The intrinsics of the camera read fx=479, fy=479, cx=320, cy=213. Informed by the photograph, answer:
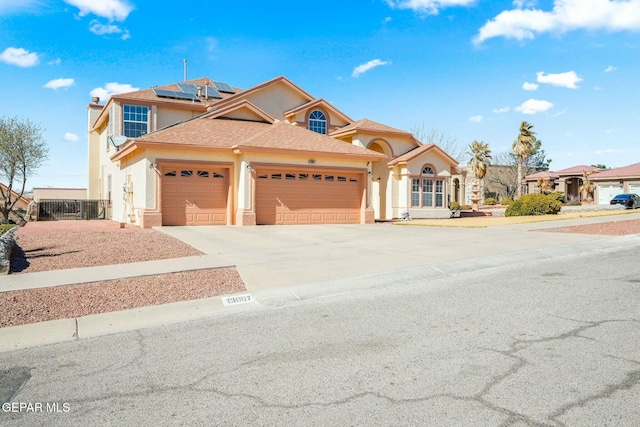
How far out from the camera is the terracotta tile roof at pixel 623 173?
43.8m

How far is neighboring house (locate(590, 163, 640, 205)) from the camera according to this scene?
4375 cm

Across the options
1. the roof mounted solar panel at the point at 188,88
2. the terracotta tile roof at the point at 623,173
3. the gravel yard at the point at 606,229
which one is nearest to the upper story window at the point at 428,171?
the gravel yard at the point at 606,229

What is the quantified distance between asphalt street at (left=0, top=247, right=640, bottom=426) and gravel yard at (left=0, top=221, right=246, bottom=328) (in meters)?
1.31

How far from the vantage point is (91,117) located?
3450cm

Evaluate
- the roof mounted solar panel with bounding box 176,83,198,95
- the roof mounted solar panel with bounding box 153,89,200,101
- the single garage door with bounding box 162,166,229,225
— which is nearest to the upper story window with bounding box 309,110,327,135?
the roof mounted solar panel with bounding box 153,89,200,101

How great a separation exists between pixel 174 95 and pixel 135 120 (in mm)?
2784

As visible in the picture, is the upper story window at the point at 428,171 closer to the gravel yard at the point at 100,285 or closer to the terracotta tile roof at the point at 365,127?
the terracotta tile roof at the point at 365,127

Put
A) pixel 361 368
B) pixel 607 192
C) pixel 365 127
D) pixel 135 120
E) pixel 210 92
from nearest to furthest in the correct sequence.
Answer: pixel 361 368 < pixel 135 120 < pixel 365 127 < pixel 210 92 < pixel 607 192

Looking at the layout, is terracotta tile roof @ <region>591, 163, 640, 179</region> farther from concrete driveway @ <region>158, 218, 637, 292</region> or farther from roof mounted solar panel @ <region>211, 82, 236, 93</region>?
roof mounted solar panel @ <region>211, 82, 236, 93</region>

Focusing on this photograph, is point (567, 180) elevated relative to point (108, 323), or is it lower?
elevated

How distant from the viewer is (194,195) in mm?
20438

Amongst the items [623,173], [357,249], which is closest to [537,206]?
[357,249]

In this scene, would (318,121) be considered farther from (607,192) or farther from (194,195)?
(607,192)

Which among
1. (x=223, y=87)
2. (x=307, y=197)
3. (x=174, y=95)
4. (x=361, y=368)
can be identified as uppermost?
(x=223, y=87)
